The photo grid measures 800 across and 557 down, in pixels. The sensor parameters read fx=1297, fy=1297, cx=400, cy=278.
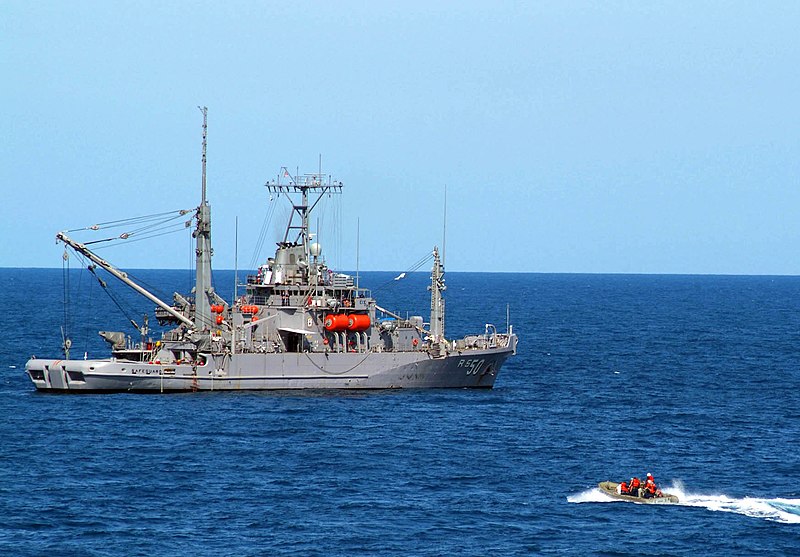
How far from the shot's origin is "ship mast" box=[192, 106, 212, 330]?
290 feet

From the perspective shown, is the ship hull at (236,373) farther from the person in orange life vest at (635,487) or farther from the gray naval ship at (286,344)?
the person in orange life vest at (635,487)

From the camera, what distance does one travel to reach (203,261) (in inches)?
3563

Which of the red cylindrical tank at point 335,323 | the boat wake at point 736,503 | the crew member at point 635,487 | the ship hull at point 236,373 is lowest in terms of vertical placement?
the boat wake at point 736,503

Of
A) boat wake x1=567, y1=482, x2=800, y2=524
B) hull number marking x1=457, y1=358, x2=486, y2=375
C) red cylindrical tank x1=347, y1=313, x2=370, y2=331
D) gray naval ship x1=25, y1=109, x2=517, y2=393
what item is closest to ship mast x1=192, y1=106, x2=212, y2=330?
gray naval ship x1=25, y1=109, x2=517, y2=393

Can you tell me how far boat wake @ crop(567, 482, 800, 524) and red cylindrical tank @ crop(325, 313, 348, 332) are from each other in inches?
1219

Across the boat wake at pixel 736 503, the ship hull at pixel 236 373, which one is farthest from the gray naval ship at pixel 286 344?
the boat wake at pixel 736 503

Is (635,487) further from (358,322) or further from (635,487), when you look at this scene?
(358,322)

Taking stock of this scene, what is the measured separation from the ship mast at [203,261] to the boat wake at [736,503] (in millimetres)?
37110

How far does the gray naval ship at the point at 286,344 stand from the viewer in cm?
8512

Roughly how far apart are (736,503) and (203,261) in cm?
4536

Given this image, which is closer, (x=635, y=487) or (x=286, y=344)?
(x=635, y=487)

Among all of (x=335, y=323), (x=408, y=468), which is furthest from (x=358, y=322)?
(x=408, y=468)

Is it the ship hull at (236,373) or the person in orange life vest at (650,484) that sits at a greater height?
the ship hull at (236,373)

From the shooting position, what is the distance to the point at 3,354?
11269 cm
